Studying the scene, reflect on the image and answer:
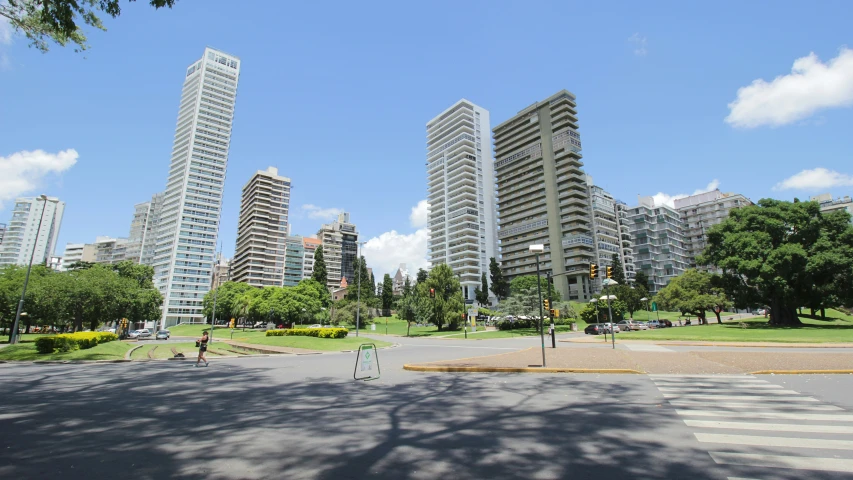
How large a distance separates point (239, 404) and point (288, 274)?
149478 mm

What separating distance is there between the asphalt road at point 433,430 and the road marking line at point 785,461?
1.3 inches

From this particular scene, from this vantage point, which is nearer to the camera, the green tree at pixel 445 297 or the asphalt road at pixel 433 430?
the asphalt road at pixel 433 430

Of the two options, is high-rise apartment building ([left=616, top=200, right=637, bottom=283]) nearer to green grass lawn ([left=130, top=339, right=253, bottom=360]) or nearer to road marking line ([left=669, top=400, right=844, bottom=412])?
green grass lawn ([left=130, top=339, right=253, bottom=360])

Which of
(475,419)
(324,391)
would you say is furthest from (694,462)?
(324,391)

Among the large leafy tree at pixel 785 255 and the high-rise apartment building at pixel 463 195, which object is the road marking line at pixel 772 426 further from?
the high-rise apartment building at pixel 463 195

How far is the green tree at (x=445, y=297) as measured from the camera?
169 feet

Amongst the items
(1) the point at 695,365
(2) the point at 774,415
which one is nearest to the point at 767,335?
(1) the point at 695,365

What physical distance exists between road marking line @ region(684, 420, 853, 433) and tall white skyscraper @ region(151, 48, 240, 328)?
12562cm

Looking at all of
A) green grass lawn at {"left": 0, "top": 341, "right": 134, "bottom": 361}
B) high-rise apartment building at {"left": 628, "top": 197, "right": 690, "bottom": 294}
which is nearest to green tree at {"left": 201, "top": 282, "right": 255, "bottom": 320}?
green grass lawn at {"left": 0, "top": 341, "right": 134, "bottom": 361}

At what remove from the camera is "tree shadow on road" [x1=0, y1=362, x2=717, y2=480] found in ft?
15.9

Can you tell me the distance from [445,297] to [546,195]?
66.3 metres

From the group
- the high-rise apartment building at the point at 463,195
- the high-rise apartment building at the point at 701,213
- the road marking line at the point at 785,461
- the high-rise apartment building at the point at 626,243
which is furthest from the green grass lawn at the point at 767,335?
the high-rise apartment building at the point at 701,213

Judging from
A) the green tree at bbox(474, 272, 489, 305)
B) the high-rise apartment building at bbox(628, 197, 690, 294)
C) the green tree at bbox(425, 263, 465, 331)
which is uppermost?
the high-rise apartment building at bbox(628, 197, 690, 294)

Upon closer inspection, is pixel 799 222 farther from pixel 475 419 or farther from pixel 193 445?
pixel 193 445
